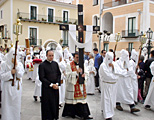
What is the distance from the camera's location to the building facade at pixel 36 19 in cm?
2644

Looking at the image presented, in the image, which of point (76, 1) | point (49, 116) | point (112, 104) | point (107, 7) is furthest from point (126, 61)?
point (76, 1)

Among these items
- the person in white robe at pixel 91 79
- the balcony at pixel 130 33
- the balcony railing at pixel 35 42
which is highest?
the balcony at pixel 130 33

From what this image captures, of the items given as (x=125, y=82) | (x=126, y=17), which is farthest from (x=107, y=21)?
(x=125, y=82)

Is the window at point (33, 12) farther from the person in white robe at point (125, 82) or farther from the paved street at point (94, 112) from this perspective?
the person in white robe at point (125, 82)

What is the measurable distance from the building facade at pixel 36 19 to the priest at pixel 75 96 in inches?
856

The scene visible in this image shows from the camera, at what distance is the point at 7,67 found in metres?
5.20

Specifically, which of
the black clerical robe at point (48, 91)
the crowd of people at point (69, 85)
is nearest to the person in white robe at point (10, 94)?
the crowd of people at point (69, 85)

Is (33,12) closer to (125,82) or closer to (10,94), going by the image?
(125,82)

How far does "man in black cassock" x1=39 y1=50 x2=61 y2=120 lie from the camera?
509 centimetres

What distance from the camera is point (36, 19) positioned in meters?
28.0

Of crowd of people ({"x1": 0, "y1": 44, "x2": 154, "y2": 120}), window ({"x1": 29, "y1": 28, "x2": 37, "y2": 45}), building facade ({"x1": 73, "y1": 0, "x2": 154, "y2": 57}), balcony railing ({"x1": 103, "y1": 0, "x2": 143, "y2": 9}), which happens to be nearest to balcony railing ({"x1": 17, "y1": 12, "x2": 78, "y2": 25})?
window ({"x1": 29, "y1": 28, "x2": 37, "y2": 45})

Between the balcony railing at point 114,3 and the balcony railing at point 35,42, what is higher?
the balcony railing at point 114,3

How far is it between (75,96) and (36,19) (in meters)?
23.9

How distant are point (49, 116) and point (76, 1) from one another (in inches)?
1180
